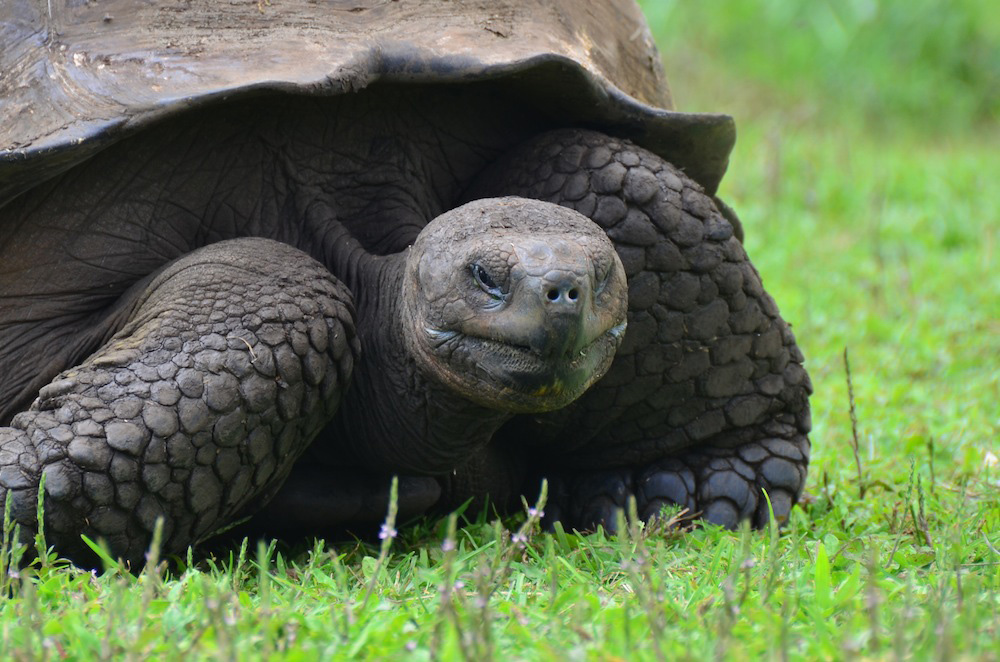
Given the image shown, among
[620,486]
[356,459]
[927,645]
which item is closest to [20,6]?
[356,459]

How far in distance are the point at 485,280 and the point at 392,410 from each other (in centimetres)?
58

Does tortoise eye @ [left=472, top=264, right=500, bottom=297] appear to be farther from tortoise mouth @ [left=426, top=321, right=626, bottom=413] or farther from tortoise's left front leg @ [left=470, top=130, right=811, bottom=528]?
tortoise's left front leg @ [left=470, top=130, right=811, bottom=528]

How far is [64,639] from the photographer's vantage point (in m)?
2.10

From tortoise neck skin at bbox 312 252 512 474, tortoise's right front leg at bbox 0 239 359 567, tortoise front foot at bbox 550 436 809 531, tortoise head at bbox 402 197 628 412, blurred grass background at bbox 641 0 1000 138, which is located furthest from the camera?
blurred grass background at bbox 641 0 1000 138

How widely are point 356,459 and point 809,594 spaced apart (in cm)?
130

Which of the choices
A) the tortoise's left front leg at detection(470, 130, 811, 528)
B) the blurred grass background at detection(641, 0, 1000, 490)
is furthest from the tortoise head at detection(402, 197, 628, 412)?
the blurred grass background at detection(641, 0, 1000, 490)

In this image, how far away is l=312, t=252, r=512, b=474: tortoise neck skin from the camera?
3076 mm

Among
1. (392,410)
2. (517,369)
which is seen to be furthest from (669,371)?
(517,369)

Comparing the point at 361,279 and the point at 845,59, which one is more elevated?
the point at 845,59

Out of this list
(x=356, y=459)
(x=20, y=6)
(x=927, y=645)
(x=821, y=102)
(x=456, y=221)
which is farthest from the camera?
(x=821, y=102)

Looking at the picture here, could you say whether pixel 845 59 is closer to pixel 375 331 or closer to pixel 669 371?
pixel 669 371

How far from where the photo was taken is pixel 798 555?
2.83 m

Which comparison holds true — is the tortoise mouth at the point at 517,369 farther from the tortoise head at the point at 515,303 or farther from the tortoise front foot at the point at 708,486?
the tortoise front foot at the point at 708,486

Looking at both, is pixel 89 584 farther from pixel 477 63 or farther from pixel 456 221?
pixel 477 63
